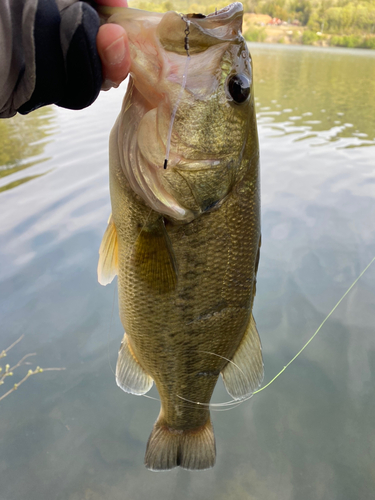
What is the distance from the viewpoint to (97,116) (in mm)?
9695

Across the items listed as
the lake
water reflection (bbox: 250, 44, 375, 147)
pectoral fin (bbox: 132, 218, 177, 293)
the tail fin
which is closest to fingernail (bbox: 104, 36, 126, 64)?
pectoral fin (bbox: 132, 218, 177, 293)

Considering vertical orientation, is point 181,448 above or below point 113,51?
below

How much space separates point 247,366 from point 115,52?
135 centimetres

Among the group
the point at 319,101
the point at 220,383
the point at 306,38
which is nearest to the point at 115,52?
the point at 220,383

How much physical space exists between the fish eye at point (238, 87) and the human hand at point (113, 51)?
0.35 metres

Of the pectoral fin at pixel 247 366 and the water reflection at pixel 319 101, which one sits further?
the water reflection at pixel 319 101

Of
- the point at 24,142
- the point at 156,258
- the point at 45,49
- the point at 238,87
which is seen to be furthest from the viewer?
the point at 24,142

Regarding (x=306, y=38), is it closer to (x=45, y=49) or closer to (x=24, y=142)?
(x=24, y=142)

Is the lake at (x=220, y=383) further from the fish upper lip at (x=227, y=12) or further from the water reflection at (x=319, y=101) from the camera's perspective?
the water reflection at (x=319, y=101)

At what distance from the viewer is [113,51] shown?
93 centimetres

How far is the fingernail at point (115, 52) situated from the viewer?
0.92 metres

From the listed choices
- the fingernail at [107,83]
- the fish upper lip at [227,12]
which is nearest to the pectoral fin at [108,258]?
the fingernail at [107,83]

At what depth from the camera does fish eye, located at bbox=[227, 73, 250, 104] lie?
3.82 feet

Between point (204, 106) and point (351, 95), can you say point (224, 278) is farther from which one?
point (351, 95)
